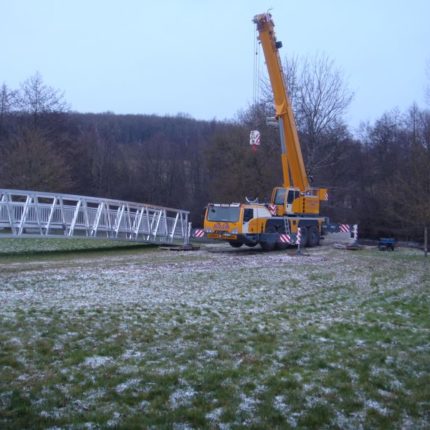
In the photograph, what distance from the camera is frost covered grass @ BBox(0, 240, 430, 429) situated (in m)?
5.30

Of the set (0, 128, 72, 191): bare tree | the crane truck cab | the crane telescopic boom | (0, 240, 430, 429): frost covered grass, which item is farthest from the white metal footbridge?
(0, 128, 72, 191): bare tree

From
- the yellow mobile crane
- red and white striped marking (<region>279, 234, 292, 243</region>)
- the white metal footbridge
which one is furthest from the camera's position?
red and white striped marking (<region>279, 234, 292, 243</region>)

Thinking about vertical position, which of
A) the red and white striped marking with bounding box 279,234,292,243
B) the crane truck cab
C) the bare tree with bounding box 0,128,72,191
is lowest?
the red and white striped marking with bounding box 279,234,292,243

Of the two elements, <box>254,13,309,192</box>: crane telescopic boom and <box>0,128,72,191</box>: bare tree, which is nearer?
<box>254,13,309,192</box>: crane telescopic boom

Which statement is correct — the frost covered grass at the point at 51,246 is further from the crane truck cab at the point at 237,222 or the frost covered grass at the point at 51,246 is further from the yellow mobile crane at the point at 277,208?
the yellow mobile crane at the point at 277,208

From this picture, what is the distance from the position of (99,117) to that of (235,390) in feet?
304

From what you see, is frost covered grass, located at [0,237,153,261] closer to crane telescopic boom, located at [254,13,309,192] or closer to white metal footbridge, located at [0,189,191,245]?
white metal footbridge, located at [0,189,191,245]

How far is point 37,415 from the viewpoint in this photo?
5.11m

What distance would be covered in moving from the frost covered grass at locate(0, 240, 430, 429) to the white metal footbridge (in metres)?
7.82

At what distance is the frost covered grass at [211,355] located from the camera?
5.30 meters

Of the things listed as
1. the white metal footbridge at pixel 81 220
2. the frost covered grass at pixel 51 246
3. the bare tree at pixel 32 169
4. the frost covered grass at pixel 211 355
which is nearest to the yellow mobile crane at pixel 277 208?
the white metal footbridge at pixel 81 220

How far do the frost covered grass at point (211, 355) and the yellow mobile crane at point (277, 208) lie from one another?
11.1m

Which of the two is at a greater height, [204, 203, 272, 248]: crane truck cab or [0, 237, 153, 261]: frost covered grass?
[204, 203, 272, 248]: crane truck cab

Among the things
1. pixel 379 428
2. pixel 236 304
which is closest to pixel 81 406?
pixel 379 428
